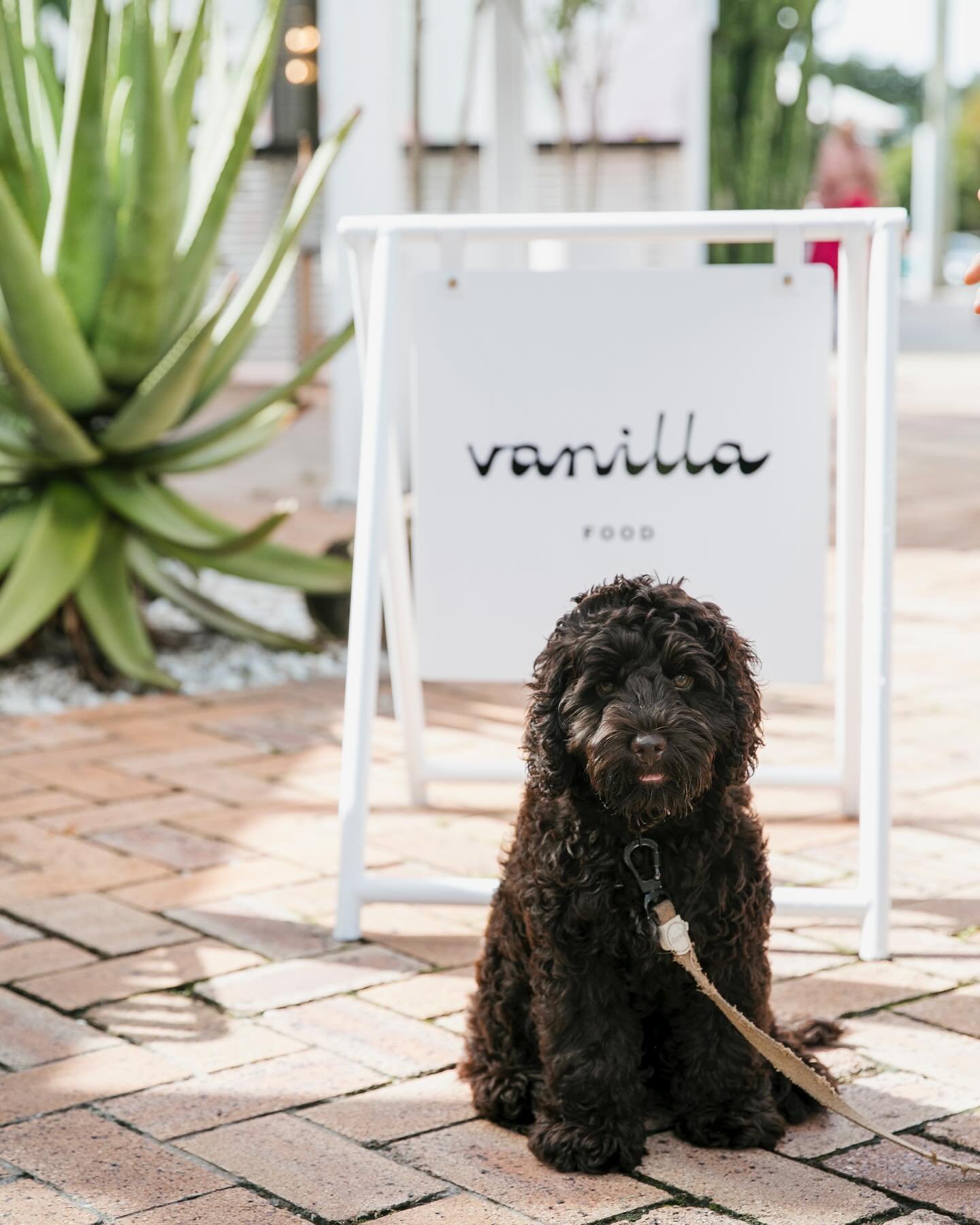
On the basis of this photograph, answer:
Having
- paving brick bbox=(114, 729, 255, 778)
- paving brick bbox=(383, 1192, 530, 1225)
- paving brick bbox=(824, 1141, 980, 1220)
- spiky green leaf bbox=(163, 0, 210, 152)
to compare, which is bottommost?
paving brick bbox=(383, 1192, 530, 1225)

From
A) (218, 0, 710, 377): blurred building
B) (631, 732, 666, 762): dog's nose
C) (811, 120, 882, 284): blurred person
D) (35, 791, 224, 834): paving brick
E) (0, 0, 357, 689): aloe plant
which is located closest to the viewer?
(631, 732, 666, 762): dog's nose

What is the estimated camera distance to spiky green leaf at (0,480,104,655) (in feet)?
17.2

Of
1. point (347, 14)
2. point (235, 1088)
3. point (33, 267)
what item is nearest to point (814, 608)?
point (235, 1088)

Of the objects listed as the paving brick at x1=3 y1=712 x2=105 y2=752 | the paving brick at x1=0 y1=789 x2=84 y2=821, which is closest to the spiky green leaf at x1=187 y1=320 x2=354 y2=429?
the paving brick at x1=3 y1=712 x2=105 y2=752

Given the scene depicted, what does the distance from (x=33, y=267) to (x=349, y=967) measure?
265 cm

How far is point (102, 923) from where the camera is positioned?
359cm

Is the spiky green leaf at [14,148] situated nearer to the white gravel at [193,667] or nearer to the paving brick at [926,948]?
the white gravel at [193,667]

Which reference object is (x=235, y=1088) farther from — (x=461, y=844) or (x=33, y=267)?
(x=33, y=267)

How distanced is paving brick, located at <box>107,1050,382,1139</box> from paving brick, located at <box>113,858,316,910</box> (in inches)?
33.8

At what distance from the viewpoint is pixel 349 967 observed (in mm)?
3352

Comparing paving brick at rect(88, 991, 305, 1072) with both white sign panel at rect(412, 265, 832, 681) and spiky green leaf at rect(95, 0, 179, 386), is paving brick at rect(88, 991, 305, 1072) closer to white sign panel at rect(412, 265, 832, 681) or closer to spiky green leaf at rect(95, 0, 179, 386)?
white sign panel at rect(412, 265, 832, 681)

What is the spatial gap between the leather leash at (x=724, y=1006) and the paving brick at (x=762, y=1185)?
105 millimetres

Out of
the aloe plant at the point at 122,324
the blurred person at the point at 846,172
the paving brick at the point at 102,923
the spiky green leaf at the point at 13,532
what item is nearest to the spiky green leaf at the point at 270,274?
the aloe plant at the point at 122,324

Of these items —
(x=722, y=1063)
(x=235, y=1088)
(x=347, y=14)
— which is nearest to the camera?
(x=722, y=1063)
